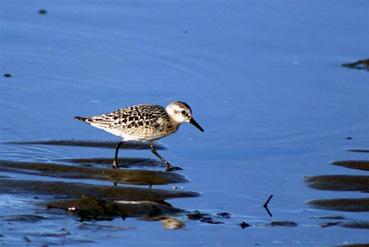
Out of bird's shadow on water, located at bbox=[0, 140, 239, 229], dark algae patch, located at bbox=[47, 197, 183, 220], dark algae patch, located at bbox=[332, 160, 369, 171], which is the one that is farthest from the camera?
dark algae patch, located at bbox=[332, 160, 369, 171]

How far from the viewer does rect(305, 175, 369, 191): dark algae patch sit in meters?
13.3

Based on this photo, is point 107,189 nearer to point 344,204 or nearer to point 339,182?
point 344,204

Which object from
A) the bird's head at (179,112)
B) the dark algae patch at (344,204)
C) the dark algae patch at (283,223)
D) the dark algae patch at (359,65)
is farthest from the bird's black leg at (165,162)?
the dark algae patch at (359,65)

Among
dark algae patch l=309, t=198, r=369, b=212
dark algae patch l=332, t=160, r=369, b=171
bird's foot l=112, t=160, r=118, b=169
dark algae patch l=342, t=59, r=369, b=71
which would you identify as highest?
dark algae patch l=342, t=59, r=369, b=71

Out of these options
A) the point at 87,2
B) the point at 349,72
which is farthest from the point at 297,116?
the point at 87,2

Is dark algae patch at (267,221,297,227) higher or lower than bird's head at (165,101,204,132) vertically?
lower

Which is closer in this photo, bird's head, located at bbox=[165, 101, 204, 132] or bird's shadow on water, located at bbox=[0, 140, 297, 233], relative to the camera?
bird's shadow on water, located at bbox=[0, 140, 297, 233]

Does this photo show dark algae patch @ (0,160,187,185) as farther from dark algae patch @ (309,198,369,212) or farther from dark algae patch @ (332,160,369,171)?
dark algae patch @ (332,160,369,171)

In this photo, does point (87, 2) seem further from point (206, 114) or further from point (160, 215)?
point (160, 215)

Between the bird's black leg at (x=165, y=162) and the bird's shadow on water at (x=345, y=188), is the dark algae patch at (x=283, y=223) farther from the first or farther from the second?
the bird's black leg at (x=165, y=162)

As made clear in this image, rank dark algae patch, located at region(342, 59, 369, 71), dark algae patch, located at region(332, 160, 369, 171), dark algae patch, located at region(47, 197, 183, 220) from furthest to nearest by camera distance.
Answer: dark algae patch, located at region(342, 59, 369, 71) < dark algae patch, located at region(332, 160, 369, 171) < dark algae patch, located at region(47, 197, 183, 220)

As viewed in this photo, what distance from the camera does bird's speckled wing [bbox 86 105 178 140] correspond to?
14203 mm

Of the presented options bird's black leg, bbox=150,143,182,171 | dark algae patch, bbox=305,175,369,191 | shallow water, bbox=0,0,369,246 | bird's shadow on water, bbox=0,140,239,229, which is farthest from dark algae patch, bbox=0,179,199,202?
dark algae patch, bbox=305,175,369,191

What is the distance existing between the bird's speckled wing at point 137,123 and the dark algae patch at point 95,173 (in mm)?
811
